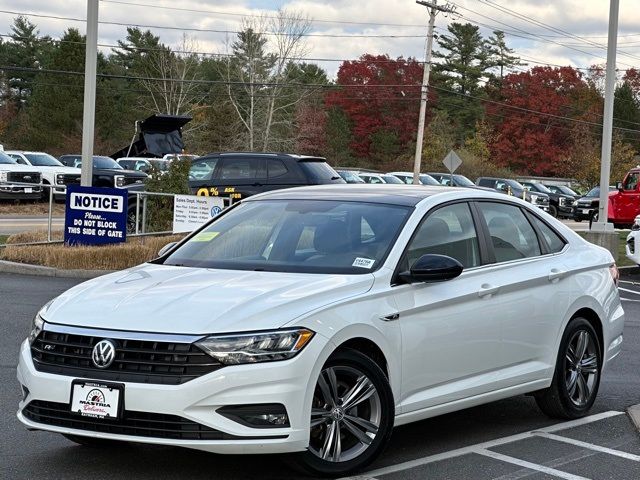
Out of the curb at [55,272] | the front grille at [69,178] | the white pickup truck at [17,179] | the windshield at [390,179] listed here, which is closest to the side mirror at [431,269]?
the curb at [55,272]

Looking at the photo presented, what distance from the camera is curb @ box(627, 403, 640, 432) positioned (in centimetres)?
750

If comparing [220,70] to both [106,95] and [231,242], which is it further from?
[231,242]

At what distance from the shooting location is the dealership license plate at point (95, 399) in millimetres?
5340

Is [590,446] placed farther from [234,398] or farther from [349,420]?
[234,398]

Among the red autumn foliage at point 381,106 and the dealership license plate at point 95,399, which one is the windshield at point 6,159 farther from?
the red autumn foliage at point 381,106

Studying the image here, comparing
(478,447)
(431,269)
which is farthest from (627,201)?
(431,269)

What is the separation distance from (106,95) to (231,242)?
62.6m

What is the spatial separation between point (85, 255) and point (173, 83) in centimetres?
5647

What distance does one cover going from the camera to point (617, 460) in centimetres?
655

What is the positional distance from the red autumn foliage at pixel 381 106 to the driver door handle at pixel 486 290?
75.4 meters

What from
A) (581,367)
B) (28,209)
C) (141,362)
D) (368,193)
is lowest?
(28,209)

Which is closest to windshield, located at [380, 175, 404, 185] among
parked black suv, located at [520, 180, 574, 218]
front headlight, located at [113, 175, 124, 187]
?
parked black suv, located at [520, 180, 574, 218]

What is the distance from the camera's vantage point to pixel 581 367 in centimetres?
775

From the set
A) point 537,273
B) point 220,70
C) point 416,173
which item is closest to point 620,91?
point 220,70
